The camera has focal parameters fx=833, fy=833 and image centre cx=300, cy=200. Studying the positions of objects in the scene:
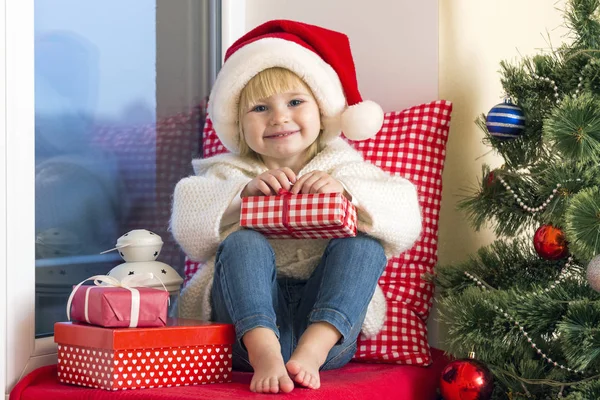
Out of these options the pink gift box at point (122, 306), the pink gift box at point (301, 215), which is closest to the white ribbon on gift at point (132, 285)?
the pink gift box at point (122, 306)

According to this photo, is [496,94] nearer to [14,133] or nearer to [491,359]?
[491,359]

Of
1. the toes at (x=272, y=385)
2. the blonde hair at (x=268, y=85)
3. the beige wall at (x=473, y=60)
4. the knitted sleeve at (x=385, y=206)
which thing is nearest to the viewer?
the toes at (x=272, y=385)

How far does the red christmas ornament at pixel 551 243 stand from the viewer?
150 cm

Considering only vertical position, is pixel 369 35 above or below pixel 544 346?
above

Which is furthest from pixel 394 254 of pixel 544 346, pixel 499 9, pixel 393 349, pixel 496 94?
pixel 499 9

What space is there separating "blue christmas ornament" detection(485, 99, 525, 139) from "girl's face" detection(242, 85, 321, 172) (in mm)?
366

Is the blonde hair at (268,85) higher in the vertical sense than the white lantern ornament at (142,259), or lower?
higher

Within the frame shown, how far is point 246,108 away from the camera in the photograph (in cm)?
176

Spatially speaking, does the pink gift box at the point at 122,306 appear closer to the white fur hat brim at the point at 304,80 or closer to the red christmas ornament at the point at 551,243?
the white fur hat brim at the point at 304,80

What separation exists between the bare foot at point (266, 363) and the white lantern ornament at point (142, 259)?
0.31 meters

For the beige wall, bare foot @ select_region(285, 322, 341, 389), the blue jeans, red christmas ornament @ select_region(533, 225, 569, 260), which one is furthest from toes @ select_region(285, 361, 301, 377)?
the beige wall

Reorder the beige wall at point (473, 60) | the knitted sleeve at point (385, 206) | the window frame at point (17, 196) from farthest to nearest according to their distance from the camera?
1. the beige wall at point (473, 60)
2. the knitted sleeve at point (385, 206)
3. the window frame at point (17, 196)

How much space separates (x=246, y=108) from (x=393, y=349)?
59 cm

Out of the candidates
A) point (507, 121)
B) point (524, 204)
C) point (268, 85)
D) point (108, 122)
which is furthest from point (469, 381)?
point (108, 122)
